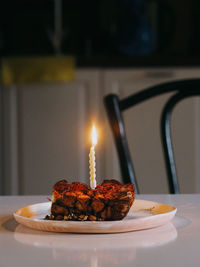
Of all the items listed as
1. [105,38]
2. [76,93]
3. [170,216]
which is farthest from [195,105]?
[170,216]

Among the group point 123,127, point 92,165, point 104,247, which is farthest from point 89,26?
point 104,247

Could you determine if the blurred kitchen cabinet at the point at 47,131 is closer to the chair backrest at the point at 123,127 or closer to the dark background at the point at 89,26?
the dark background at the point at 89,26

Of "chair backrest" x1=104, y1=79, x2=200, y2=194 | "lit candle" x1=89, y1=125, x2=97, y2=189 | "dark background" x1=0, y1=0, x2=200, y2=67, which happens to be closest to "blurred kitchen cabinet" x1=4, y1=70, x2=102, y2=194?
"dark background" x1=0, y1=0, x2=200, y2=67

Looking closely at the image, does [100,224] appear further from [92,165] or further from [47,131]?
[47,131]

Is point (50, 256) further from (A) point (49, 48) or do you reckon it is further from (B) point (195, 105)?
(A) point (49, 48)

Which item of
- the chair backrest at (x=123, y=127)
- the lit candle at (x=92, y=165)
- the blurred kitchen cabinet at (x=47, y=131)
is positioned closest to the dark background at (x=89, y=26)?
the blurred kitchen cabinet at (x=47, y=131)
